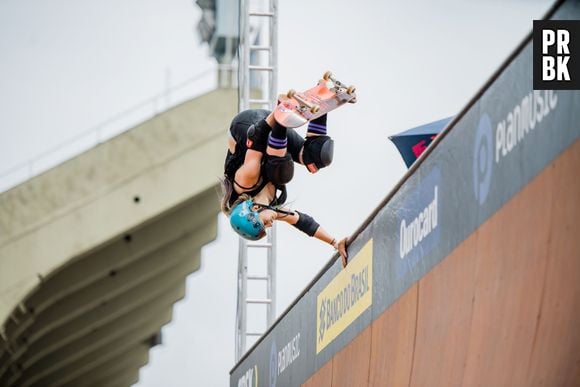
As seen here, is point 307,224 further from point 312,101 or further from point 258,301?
point 258,301

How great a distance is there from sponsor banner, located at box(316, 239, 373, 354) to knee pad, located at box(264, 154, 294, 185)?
0.84m

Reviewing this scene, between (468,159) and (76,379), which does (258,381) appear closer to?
(468,159)

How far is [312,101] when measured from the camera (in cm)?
916

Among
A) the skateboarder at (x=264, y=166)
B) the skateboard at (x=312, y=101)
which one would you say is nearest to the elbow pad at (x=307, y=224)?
the skateboarder at (x=264, y=166)

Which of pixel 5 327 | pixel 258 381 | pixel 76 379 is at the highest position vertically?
pixel 258 381

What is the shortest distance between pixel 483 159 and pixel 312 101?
9.74 feet

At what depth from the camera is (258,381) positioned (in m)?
12.8

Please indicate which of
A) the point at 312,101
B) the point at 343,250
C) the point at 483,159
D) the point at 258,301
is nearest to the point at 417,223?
the point at 483,159

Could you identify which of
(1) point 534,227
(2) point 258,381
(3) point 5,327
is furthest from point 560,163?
(3) point 5,327

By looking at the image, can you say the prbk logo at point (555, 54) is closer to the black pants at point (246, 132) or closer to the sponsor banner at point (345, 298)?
the sponsor banner at point (345, 298)

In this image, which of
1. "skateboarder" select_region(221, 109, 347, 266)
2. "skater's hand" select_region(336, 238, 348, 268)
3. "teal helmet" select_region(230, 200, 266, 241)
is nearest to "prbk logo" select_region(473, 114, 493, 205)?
"skater's hand" select_region(336, 238, 348, 268)

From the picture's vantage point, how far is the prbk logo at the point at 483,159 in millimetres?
6242

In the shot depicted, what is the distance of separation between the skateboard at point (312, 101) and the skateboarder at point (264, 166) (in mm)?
231

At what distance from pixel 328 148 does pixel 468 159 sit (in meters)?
3.19
